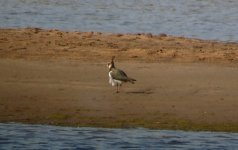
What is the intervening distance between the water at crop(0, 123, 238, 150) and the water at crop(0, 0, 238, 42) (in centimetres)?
870

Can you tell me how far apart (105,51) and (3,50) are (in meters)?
1.81

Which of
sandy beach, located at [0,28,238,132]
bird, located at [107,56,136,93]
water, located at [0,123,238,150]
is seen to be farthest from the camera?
bird, located at [107,56,136,93]

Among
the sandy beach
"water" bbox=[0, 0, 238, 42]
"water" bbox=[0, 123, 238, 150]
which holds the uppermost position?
"water" bbox=[0, 0, 238, 42]

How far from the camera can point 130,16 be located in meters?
27.4

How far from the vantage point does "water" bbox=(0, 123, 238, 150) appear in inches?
512

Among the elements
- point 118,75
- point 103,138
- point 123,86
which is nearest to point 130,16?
point 123,86

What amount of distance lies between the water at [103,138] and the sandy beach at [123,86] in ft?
0.63

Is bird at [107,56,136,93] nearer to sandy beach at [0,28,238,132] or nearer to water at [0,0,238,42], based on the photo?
sandy beach at [0,28,238,132]

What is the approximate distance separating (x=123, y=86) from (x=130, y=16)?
11624 mm

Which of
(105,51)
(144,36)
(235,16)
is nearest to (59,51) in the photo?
(105,51)

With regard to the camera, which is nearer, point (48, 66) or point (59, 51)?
point (48, 66)

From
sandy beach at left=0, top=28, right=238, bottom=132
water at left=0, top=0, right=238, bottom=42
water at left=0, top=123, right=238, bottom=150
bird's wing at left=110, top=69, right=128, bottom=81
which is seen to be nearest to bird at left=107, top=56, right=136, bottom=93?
bird's wing at left=110, top=69, right=128, bottom=81

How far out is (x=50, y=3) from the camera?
31.0 meters

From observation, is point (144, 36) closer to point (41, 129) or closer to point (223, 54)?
point (223, 54)
